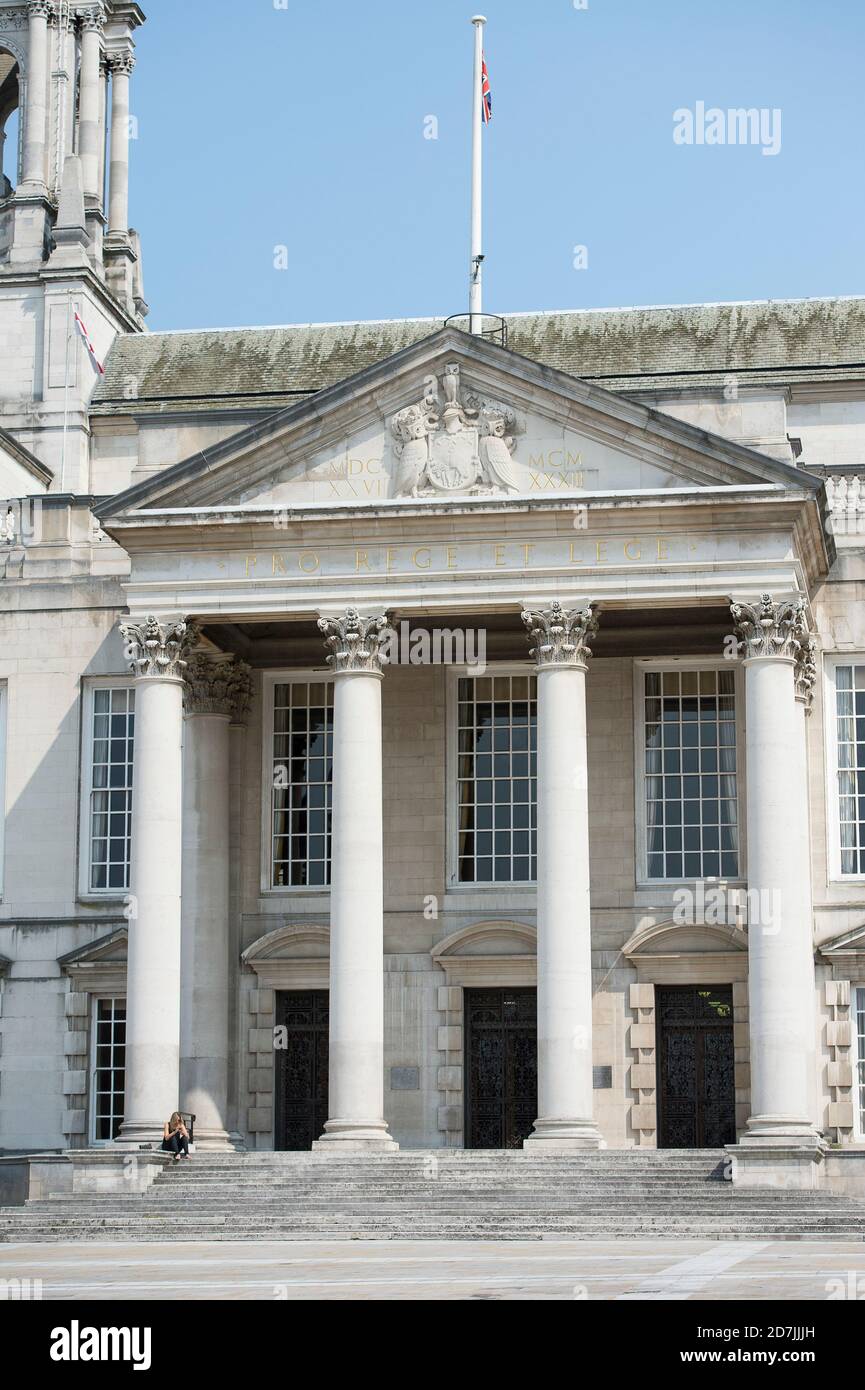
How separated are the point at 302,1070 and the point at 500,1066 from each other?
3469mm

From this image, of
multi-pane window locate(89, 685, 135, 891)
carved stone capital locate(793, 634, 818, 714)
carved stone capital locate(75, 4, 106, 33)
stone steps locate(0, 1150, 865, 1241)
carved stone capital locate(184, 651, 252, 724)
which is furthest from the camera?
carved stone capital locate(75, 4, 106, 33)

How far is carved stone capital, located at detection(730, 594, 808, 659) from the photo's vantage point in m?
32.8

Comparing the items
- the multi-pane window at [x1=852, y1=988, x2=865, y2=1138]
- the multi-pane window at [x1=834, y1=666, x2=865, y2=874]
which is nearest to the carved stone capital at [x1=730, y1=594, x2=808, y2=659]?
the multi-pane window at [x1=834, y1=666, x2=865, y2=874]

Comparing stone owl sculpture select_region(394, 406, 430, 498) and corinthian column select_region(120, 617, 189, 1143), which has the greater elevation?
stone owl sculpture select_region(394, 406, 430, 498)

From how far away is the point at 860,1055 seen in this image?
116 feet

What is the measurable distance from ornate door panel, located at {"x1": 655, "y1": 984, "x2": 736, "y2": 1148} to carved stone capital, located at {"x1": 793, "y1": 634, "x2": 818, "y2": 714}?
5.00 m

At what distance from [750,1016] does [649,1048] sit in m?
3.83

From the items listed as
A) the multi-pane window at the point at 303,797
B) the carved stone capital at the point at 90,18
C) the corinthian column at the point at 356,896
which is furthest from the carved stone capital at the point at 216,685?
the carved stone capital at the point at 90,18

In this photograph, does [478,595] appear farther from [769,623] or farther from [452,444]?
[769,623]

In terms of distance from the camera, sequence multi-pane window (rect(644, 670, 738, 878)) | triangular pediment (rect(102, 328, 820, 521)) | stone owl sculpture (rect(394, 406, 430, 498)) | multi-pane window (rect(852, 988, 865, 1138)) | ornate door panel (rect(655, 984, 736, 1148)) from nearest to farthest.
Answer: triangular pediment (rect(102, 328, 820, 521))
stone owl sculpture (rect(394, 406, 430, 498))
multi-pane window (rect(852, 988, 865, 1138))
ornate door panel (rect(655, 984, 736, 1148))
multi-pane window (rect(644, 670, 738, 878))

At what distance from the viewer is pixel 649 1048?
35.8 meters

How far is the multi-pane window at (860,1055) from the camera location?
116 feet

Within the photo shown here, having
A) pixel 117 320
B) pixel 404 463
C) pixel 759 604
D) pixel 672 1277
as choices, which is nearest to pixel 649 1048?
pixel 759 604

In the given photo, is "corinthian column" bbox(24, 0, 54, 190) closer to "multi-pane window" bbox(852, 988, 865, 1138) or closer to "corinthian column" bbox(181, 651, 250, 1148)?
"corinthian column" bbox(181, 651, 250, 1148)
